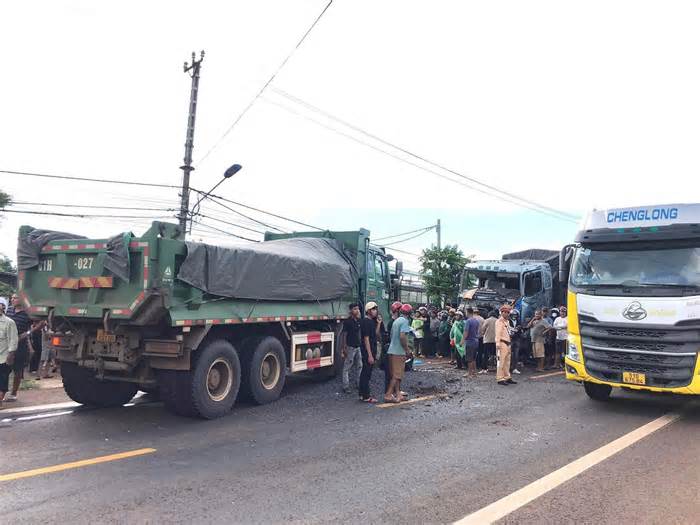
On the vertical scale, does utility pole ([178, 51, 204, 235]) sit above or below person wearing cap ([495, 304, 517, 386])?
above

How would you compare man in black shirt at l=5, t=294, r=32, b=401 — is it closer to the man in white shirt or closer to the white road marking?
the white road marking

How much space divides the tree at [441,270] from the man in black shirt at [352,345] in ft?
60.5

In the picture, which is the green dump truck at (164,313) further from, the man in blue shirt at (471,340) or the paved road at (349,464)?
the man in blue shirt at (471,340)

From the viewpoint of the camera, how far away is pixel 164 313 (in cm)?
722

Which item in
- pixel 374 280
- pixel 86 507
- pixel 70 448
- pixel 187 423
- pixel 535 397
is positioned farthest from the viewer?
pixel 374 280

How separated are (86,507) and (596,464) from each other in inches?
185

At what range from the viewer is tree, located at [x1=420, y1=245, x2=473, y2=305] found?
93.4ft

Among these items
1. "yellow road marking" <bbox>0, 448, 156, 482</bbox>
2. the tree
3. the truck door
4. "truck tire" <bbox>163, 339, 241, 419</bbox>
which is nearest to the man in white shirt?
the truck door

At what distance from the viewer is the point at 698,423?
25.4ft

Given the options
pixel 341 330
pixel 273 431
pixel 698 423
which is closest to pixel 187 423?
pixel 273 431

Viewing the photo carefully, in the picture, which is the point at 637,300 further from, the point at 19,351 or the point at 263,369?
the point at 19,351

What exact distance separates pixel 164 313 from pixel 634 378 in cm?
643

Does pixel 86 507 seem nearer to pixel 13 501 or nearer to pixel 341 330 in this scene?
pixel 13 501

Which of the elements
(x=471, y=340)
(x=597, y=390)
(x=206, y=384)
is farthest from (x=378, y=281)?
(x=206, y=384)
